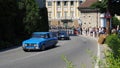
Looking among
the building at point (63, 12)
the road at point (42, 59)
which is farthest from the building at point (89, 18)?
the road at point (42, 59)

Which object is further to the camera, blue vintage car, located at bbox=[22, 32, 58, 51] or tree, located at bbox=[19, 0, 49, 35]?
tree, located at bbox=[19, 0, 49, 35]

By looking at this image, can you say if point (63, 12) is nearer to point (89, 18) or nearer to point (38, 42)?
point (89, 18)

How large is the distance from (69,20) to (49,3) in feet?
37.8

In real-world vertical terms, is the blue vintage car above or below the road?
above

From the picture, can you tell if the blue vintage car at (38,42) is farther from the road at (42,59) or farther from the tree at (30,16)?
the tree at (30,16)

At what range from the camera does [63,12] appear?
135500 millimetres

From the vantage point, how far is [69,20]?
129875 mm

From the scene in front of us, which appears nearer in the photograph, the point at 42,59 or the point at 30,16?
the point at 42,59

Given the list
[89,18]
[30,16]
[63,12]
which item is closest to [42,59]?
[30,16]

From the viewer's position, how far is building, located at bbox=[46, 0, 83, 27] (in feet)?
429

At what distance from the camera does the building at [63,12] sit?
130875 mm

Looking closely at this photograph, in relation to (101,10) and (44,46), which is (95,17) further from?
(101,10)

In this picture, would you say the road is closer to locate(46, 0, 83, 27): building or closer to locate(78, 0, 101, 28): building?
locate(78, 0, 101, 28): building

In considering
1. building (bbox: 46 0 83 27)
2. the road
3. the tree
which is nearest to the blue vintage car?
the road
